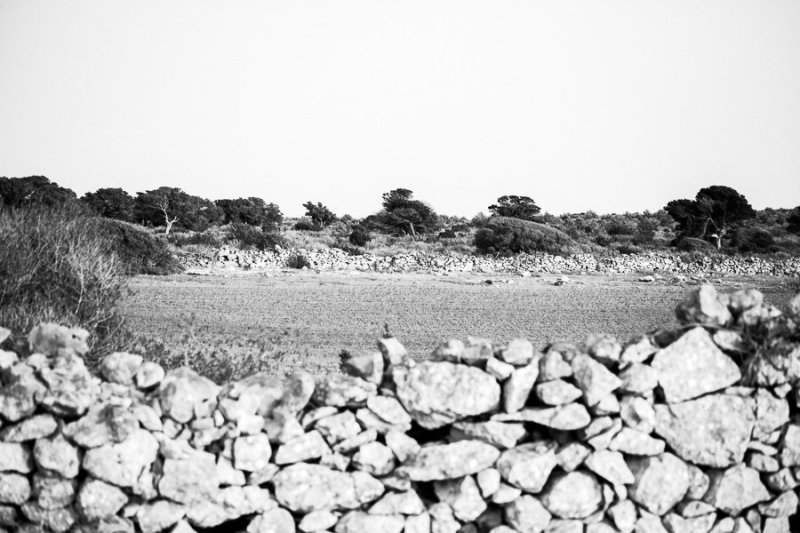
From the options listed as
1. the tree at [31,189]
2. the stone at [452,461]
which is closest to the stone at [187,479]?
the stone at [452,461]

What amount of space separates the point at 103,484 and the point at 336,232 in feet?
138

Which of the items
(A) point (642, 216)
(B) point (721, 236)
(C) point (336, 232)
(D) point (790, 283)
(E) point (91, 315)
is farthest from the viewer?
(A) point (642, 216)

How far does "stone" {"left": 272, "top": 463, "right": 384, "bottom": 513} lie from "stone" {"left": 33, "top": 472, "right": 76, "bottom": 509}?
1.50 m

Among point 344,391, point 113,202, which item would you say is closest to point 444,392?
point 344,391

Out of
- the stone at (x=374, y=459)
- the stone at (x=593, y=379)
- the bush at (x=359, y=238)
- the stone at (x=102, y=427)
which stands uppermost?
the bush at (x=359, y=238)

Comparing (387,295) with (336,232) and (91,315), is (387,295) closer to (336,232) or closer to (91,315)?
(91,315)

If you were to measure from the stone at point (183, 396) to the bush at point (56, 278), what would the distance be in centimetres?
279

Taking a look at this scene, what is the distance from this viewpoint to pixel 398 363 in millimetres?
5168

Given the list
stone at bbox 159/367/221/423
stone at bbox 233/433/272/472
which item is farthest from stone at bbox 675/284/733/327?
stone at bbox 159/367/221/423

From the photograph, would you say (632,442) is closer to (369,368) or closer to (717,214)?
(369,368)

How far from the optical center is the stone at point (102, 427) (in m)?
4.52

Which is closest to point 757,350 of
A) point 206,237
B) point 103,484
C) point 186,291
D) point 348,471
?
point 348,471

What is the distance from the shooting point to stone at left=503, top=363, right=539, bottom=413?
481 cm

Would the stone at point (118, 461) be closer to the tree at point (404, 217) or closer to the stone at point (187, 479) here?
the stone at point (187, 479)
